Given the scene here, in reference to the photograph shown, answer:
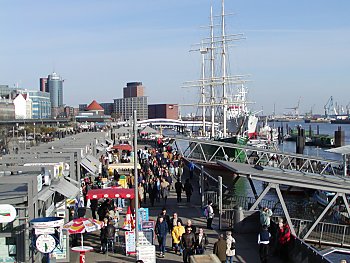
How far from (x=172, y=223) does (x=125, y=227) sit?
158cm

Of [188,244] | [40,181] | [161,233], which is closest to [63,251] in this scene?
[40,181]

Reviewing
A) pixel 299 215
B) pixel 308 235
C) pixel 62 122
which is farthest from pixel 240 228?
pixel 62 122

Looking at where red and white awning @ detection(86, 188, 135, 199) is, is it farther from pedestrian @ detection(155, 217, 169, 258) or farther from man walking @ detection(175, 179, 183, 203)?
Result: man walking @ detection(175, 179, 183, 203)

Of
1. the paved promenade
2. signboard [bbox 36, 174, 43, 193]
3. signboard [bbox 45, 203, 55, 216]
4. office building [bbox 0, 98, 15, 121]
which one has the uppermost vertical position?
office building [bbox 0, 98, 15, 121]

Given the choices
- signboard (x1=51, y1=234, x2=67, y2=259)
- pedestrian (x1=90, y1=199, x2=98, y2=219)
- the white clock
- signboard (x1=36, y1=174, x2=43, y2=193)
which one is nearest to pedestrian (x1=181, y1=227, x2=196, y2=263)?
signboard (x1=51, y1=234, x2=67, y2=259)

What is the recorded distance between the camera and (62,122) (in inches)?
6727

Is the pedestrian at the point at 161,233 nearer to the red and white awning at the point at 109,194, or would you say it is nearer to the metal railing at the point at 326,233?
the red and white awning at the point at 109,194

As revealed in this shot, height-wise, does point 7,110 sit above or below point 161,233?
above

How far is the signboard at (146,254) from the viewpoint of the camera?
46.1 ft

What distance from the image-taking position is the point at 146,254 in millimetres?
14094

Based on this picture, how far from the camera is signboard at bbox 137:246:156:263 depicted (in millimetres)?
14055

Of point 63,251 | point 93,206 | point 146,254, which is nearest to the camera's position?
point 146,254

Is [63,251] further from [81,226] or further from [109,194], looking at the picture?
[109,194]

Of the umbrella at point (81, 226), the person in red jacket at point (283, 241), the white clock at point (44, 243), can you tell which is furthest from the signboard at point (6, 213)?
the person in red jacket at point (283, 241)
